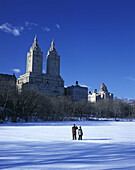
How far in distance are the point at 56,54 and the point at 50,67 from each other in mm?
13781

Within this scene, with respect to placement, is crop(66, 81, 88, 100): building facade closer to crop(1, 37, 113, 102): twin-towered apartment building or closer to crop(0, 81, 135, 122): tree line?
crop(1, 37, 113, 102): twin-towered apartment building

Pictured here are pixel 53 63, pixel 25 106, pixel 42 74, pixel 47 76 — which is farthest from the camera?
pixel 53 63

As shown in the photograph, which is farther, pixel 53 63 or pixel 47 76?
pixel 53 63

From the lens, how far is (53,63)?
504 feet

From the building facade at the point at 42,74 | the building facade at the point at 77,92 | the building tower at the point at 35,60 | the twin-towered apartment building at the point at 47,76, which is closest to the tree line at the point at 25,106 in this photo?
the building facade at the point at 42,74

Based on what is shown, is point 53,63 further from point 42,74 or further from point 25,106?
point 25,106

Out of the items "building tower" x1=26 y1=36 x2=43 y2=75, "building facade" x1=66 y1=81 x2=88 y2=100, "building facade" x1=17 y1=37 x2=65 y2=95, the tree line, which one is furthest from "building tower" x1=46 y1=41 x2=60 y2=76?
the tree line

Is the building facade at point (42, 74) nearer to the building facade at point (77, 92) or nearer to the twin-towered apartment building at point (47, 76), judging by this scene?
the twin-towered apartment building at point (47, 76)

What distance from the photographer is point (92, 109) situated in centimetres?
10056

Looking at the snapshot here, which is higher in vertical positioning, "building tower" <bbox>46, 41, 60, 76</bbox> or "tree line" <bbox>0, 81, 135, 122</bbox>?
"building tower" <bbox>46, 41, 60, 76</bbox>

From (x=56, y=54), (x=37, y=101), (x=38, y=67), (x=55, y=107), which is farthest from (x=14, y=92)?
(x=56, y=54)

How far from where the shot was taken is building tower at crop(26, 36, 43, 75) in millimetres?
143375

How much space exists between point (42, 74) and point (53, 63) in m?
15.2

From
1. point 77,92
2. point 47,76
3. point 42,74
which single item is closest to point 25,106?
point 42,74
